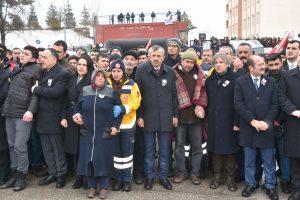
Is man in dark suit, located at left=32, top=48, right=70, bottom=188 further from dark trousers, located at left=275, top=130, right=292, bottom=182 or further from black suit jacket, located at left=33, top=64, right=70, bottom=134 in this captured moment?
dark trousers, located at left=275, top=130, right=292, bottom=182

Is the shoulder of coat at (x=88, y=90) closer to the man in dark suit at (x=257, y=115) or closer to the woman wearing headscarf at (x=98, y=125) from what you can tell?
the woman wearing headscarf at (x=98, y=125)

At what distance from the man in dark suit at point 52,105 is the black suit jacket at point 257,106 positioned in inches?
104

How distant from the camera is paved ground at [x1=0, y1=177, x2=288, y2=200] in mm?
5535

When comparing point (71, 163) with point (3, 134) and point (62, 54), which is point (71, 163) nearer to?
point (3, 134)

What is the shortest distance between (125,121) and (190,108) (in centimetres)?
105

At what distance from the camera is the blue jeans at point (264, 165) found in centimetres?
549

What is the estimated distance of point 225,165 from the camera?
600 centimetres

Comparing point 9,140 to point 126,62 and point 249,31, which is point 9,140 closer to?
point 126,62

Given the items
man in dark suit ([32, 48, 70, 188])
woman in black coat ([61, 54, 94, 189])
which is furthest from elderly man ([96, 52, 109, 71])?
man in dark suit ([32, 48, 70, 188])

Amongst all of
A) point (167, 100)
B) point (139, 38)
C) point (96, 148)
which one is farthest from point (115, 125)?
point (139, 38)

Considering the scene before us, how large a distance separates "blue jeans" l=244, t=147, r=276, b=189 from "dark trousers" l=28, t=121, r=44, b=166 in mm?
3439

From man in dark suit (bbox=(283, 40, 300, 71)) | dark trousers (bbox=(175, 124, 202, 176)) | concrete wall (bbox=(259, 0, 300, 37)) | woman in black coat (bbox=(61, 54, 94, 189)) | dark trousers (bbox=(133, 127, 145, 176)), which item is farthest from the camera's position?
concrete wall (bbox=(259, 0, 300, 37))

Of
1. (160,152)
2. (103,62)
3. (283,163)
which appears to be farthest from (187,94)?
(283,163)

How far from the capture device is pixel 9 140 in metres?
5.98
